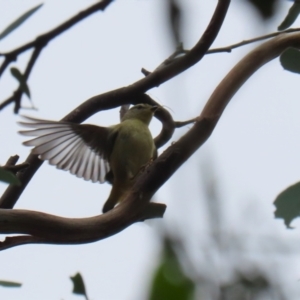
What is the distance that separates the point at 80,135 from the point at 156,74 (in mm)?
1773

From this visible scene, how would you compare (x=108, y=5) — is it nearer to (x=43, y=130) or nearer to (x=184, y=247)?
(x=184, y=247)

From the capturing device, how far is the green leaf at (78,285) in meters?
1.02

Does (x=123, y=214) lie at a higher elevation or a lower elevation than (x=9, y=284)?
higher

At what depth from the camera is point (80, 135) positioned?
3.61 m

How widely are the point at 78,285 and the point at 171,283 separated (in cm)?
43

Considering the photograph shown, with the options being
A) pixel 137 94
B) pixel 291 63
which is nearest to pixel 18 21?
pixel 291 63

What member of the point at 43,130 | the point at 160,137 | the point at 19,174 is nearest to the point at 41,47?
the point at 19,174

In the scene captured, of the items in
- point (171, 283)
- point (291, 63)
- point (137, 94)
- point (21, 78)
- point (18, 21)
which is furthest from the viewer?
point (137, 94)

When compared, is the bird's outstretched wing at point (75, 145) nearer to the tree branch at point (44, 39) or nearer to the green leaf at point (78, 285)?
the green leaf at point (78, 285)

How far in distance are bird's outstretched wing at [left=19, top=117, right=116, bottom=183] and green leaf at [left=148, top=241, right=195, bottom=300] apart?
2.30 m

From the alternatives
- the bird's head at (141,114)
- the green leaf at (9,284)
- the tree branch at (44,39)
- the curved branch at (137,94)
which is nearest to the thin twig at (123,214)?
the curved branch at (137,94)

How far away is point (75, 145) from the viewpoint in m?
3.69

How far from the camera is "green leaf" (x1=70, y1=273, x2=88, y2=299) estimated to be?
102 cm

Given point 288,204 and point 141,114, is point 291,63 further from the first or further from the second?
point 141,114
